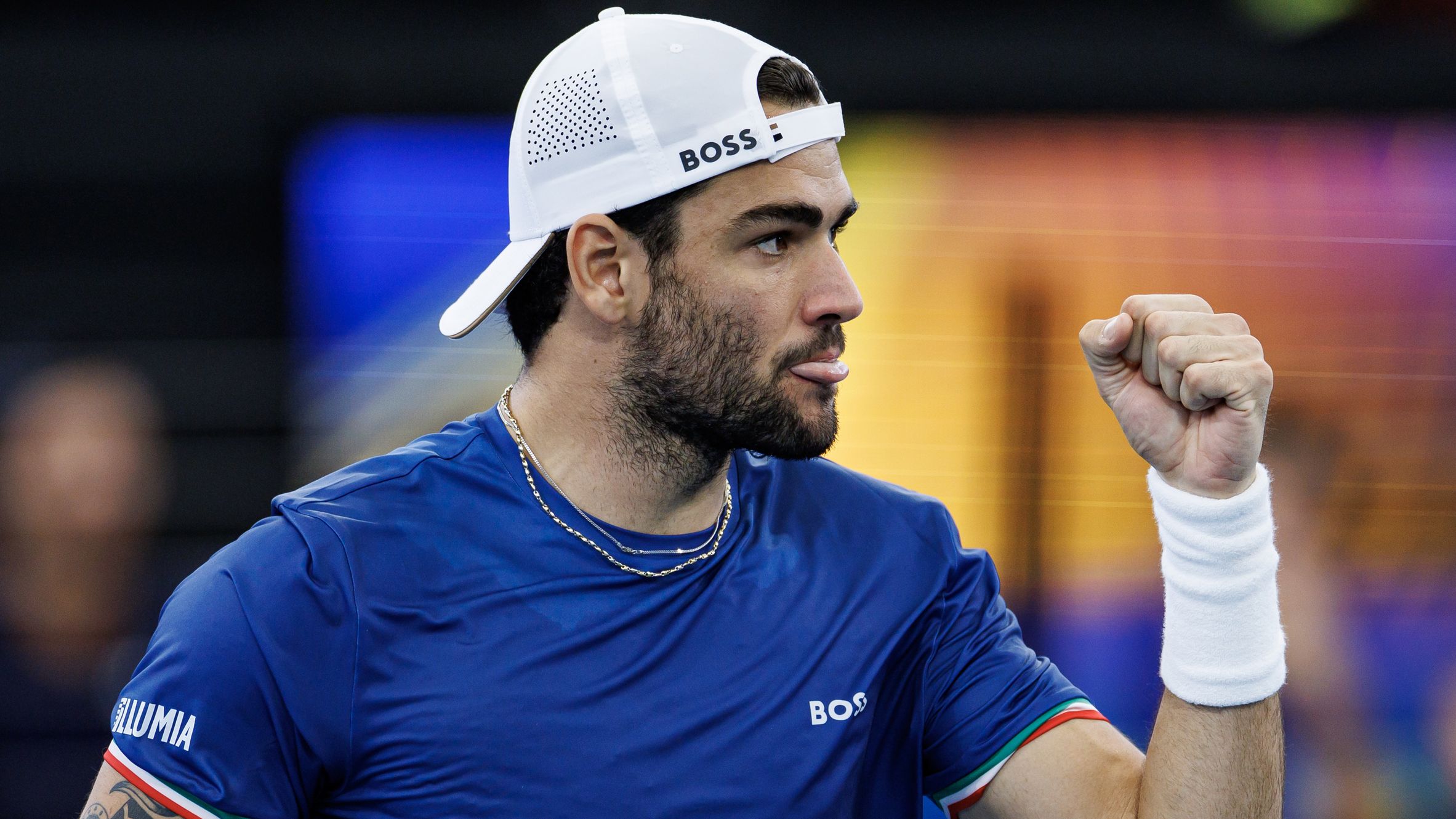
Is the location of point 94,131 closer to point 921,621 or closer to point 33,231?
point 33,231

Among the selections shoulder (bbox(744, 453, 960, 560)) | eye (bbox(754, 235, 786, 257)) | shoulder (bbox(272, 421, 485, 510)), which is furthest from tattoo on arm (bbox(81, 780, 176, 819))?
eye (bbox(754, 235, 786, 257))

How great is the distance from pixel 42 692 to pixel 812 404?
4218mm

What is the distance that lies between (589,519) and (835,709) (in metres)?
0.49

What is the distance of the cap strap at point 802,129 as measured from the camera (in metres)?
2.16

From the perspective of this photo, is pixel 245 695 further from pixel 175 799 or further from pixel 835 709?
pixel 835 709

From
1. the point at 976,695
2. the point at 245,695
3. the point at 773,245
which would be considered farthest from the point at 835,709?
the point at 245,695

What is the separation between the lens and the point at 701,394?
214cm

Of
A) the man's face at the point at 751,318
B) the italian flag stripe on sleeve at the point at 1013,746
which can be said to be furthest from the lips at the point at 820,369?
the italian flag stripe on sleeve at the point at 1013,746

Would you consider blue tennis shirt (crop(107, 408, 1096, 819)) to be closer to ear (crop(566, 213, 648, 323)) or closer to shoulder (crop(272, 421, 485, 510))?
shoulder (crop(272, 421, 485, 510))

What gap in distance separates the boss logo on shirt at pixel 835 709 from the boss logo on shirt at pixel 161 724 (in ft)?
2.95

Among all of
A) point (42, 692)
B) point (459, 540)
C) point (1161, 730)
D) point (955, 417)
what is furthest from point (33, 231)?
point (1161, 730)

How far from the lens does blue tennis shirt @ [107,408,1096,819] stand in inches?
71.8

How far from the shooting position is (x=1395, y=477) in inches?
182

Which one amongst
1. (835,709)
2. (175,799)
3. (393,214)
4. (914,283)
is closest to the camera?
(175,799)
